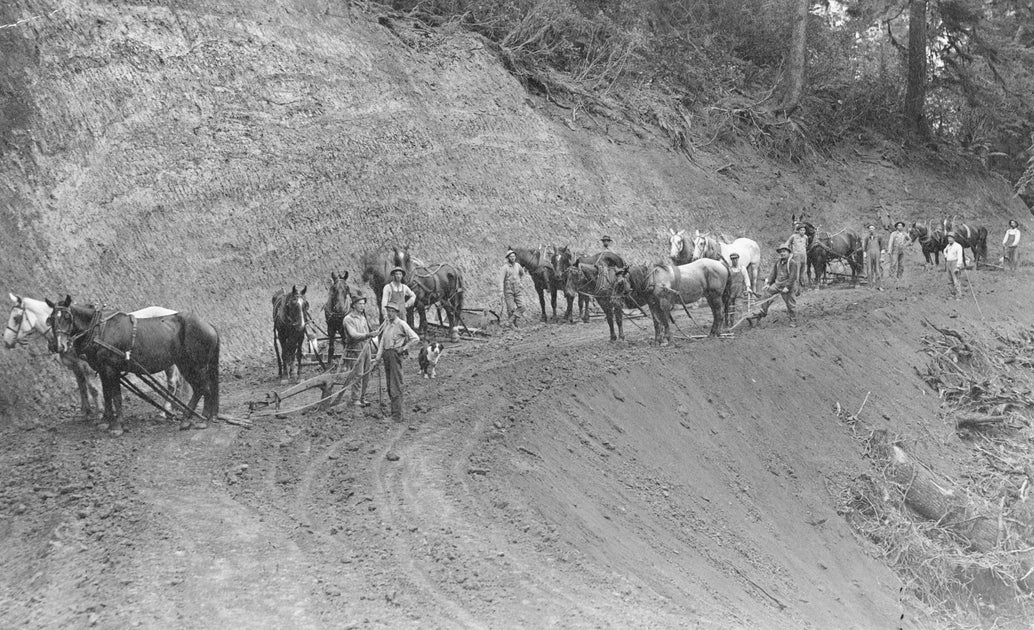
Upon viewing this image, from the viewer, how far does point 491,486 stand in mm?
10938

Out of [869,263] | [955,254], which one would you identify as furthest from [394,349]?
[955,254]

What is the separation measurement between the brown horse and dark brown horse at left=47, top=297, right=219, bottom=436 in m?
8.40

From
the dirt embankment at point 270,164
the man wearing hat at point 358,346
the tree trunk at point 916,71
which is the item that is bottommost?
the man wearing hat at point 358,346

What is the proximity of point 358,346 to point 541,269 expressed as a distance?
8198 millimetres

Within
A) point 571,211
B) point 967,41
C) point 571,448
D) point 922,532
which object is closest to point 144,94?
point 571,211

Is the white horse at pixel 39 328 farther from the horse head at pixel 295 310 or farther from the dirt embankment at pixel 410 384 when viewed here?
the horse head at pixel 295 310

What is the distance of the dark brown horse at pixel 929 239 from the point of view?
30641 mm

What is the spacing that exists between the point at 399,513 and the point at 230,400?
5.59 metres

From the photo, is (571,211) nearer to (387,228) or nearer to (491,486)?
(387,228)

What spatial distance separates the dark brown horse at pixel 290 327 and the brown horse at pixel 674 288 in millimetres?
6469

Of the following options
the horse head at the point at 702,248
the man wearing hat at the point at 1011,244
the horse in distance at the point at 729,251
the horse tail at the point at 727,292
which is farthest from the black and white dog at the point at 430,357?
the man wearing hat at the point at 1011,244

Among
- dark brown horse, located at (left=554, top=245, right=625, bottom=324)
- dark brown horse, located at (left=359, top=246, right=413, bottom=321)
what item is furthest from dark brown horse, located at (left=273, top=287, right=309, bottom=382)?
dark brown horse, located at (left=554, top=245, right=625, bottom=324)

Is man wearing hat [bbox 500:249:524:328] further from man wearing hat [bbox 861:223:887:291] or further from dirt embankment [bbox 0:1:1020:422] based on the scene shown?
man wearing hat [bbox 861:223:887:291]

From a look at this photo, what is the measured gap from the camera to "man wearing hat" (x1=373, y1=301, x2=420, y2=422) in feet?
42.6
